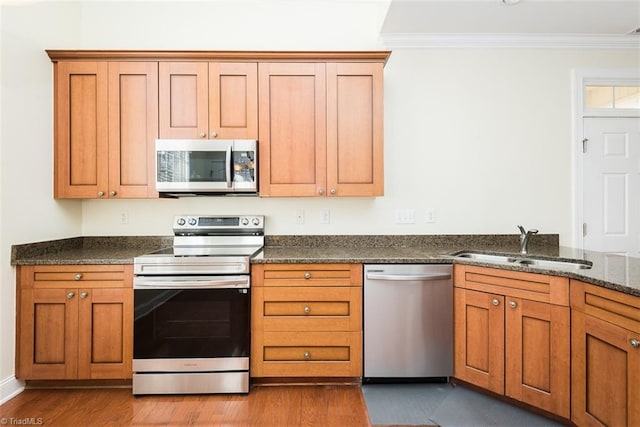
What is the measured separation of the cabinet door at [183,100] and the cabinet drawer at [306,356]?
5.25ft

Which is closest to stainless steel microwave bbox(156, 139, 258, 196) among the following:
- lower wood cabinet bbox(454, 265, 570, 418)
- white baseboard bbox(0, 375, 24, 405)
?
white baseboard bbox(0, 375, 24, 405)

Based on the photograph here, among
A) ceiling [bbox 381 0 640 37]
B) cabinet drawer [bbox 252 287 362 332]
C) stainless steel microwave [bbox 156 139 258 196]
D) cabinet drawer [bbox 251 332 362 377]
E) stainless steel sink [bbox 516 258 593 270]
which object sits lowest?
cabinet drawer [bbox 251 332 362 377]

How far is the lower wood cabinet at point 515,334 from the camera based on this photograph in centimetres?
203

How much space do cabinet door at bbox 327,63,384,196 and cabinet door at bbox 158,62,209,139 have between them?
94 centimetres

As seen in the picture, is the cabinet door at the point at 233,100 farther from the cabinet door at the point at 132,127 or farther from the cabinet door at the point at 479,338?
Result: the cabinet door at the point at 479,338

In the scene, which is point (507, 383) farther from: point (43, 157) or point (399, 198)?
point (43, 157)

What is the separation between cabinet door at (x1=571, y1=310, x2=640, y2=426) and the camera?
1.61 m

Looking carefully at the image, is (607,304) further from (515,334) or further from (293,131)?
(293,131)

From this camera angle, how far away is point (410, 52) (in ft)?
10.2

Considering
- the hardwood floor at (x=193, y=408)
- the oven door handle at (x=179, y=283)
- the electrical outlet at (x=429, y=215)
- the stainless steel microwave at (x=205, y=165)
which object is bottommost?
the hardwood floor at (x=193, y=408)

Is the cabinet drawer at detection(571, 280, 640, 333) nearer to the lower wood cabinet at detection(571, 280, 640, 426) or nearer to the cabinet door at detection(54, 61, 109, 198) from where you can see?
the lower wood cabinet at detection(571, 280, 640, 426)

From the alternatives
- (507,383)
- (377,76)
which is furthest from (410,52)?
(507,383)

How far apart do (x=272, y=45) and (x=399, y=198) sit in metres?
1.69

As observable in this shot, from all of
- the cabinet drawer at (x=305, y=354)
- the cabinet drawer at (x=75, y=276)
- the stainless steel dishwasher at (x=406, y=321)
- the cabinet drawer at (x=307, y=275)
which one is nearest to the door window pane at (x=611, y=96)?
the stainless steel dishwasher at (x=406, y=321)
